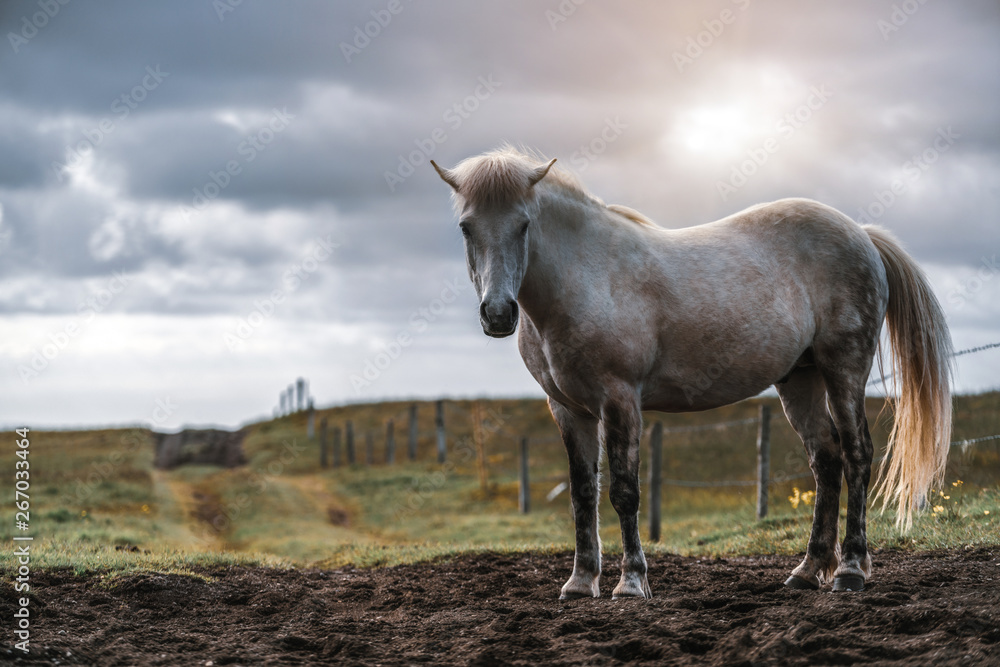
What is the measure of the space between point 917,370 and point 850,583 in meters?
1.98

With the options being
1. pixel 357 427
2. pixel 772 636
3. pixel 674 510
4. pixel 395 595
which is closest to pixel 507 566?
pixel 395 595

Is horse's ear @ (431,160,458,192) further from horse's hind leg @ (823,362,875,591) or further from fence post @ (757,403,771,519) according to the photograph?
fence post @ (757,403,771,519)

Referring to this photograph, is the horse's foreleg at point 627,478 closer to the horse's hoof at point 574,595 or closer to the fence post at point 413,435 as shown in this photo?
the horse's hoof at point 574,595

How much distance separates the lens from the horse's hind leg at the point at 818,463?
18.6 ft

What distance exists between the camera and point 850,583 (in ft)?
17.2

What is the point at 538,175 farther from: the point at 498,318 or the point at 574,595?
the point at 574,595

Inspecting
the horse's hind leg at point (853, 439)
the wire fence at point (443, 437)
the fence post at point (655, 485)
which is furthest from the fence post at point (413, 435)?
the horse's hind leg at point (853, 439)

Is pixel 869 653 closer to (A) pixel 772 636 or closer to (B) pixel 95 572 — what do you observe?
(A) pixel 772 636

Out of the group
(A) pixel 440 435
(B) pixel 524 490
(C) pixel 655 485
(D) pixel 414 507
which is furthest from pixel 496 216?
(A) pixel 440 435

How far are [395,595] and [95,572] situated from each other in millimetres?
2503

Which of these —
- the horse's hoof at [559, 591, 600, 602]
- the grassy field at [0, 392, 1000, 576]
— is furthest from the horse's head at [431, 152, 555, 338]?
the grassy field at [0, 392, 1000, 576]

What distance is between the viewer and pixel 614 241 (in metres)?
5.44

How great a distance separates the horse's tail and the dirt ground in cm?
72

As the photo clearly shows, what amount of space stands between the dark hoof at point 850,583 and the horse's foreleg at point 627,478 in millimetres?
1275
